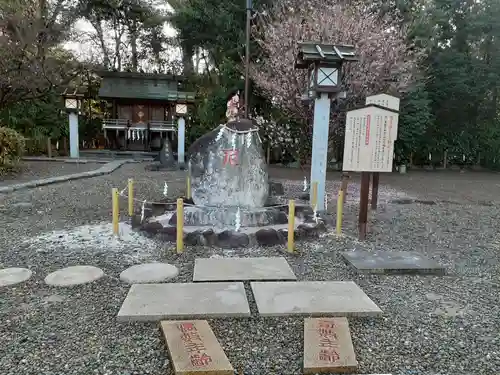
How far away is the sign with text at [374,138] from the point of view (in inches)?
239

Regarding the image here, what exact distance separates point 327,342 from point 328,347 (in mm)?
73

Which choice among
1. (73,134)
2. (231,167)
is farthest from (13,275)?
(73,134)

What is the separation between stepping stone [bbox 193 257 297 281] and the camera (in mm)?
4391

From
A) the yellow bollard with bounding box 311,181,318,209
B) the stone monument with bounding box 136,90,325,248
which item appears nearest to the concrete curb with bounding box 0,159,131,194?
the stone monument with bounding box 136,90,325,248

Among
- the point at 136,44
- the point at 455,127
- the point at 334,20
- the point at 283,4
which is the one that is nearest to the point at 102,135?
the point at 136,44

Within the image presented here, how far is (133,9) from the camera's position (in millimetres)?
27438

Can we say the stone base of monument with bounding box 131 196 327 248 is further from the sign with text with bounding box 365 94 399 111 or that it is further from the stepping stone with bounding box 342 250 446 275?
the sign with text with bounding box 365 94 399 111

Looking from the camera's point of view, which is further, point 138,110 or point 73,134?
point 138,110

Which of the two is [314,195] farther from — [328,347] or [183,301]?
[328,347]

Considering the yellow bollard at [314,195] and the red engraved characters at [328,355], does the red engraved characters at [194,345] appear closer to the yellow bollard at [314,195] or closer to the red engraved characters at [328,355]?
the red engraved characters at [328,355]

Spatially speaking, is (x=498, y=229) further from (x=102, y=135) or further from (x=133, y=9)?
(x=133, y=9)

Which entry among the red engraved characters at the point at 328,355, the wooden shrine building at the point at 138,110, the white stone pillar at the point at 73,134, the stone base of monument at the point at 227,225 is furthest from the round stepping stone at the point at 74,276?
the wooden shrine building at the point at 138,110

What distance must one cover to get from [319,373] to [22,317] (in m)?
2.49

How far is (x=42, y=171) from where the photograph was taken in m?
14.2
